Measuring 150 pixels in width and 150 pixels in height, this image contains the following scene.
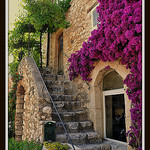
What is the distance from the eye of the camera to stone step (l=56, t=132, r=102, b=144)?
368 cm

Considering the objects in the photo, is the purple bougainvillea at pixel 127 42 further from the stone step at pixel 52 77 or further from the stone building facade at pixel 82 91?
the stone step at pixel 52 77

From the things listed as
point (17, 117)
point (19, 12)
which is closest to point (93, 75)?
point (17, 117)

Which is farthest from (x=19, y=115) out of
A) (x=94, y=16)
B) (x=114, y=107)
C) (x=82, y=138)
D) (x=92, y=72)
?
(x=94, y=16)

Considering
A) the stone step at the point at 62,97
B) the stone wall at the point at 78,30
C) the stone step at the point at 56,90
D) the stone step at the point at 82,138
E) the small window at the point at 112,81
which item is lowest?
the stone step at the point at 82,138

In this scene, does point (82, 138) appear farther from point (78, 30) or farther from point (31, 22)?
point (31, 22)

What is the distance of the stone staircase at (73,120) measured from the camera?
12.1ft

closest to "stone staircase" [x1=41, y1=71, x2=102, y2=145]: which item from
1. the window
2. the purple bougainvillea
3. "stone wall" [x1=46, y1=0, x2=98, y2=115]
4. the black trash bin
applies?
the black trash bin

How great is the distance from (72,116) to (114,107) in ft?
3.85

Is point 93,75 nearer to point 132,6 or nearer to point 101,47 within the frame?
point 101,47

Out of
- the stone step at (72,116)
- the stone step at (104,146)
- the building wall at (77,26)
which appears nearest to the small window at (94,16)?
the building wall at (77,26)

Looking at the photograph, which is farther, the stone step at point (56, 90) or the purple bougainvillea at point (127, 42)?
the stone step at point (56, 90)

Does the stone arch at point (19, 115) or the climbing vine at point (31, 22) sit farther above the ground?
the climbing vine at point (31, 22)

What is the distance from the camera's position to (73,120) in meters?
4.46

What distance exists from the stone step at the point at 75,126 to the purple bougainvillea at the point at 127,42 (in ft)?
4.38
